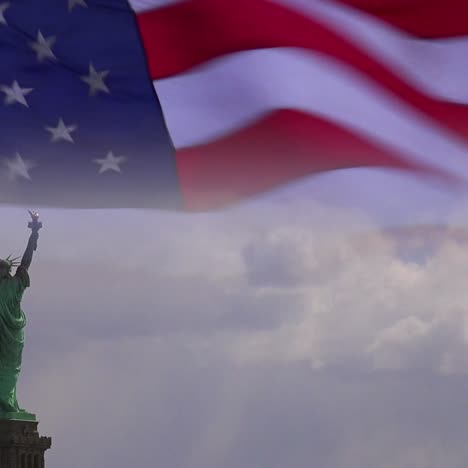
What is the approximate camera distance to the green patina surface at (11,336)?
2229 inches

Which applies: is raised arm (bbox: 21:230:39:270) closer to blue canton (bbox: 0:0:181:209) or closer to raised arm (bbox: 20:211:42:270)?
raised arm (bbox: 20:211:42:270)

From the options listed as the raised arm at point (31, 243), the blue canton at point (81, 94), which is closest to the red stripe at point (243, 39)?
the blue canton at point (81, 94)

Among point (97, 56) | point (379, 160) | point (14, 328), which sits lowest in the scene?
point (379, 160)

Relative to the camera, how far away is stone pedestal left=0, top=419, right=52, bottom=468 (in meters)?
55.9

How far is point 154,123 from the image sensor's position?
30062 mm

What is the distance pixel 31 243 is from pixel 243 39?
1175 inches

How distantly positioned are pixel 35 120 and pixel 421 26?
965 cm

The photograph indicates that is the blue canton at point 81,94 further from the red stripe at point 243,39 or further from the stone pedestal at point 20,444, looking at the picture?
the stone pedestal at point 20,444

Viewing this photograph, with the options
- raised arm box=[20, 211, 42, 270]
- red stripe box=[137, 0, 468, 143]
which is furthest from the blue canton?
raised arm box=[20, 211, 42, 270]

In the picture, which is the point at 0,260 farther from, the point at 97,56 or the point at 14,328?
the point at 97,56

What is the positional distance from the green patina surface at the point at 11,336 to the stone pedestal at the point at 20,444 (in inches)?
17.2

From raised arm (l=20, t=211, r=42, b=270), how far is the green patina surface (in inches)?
14.3

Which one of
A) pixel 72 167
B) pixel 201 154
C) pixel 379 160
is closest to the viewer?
pixel 379 160

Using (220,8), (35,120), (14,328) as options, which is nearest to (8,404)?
(14,328)
